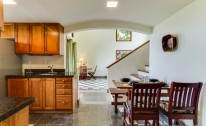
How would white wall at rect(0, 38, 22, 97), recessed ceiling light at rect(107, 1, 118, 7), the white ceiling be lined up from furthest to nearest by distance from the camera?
white wall at rect(0, 38, 22, 97) < recessed ceiling light at rect(107, 1, 118, 7) < the white ceiling

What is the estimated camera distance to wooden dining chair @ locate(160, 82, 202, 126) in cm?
266

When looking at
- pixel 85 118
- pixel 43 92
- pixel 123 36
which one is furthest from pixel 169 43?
pixel 123 36

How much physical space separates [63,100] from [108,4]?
8.05ft

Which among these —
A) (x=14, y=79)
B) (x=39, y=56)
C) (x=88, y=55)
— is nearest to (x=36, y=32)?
(x=39, y=56)

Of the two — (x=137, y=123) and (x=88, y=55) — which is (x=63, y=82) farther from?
(x=88, y=55)

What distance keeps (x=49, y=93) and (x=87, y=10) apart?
7.03 feet

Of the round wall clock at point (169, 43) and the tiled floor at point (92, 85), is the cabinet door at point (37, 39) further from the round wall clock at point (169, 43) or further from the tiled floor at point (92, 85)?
the tiled floor at point (92, 85)

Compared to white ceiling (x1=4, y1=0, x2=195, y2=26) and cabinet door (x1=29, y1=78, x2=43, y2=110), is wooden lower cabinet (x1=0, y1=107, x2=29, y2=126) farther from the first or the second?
cabinet door (x1=29, y1=78, x2=43, y2=110)

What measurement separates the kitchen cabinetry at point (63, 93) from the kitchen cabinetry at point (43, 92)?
0.12m

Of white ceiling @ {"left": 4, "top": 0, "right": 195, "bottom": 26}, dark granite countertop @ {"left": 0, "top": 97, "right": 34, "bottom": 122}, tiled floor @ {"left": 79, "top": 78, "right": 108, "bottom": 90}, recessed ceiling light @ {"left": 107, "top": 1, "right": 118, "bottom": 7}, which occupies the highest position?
recessed ceiling light @ {"left": 107, "top": 1, "right": 118, "bottom": 7}

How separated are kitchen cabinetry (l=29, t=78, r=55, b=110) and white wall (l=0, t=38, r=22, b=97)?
0.60 meters

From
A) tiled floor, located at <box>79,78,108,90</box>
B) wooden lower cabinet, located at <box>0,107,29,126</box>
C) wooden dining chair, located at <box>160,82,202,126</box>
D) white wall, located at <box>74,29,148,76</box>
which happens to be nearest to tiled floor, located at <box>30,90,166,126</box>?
wooden dining chair, located at <box>160,82,202,126</box>

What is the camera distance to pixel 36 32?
4727 mm

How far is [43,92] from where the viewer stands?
4391 mm
